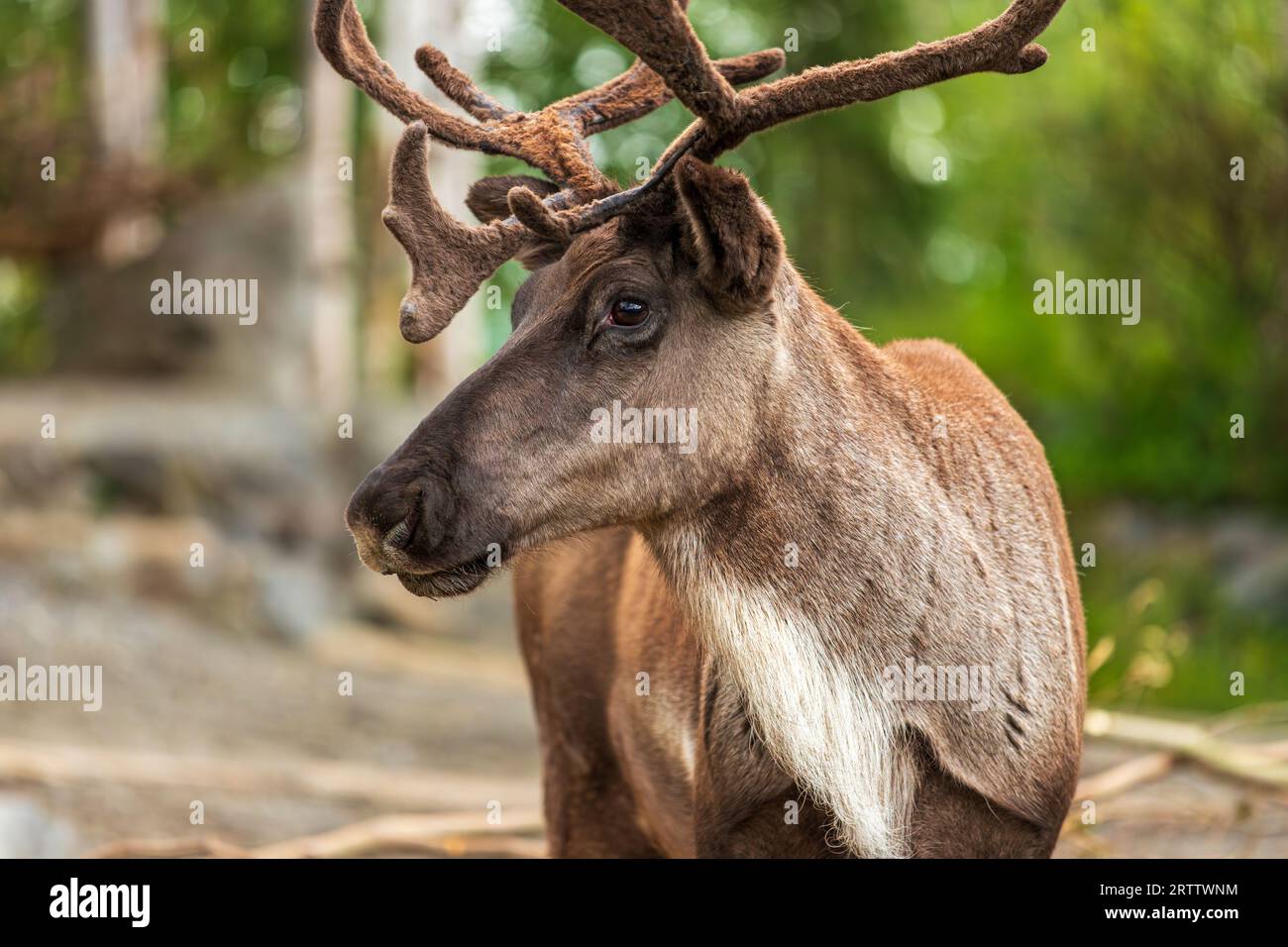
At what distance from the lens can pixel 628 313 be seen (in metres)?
3.77

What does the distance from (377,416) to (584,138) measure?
9933 mm

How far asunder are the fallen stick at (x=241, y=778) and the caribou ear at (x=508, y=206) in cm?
430

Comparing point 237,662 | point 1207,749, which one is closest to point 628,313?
point 1207,749

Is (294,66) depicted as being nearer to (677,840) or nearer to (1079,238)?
(1079,238)

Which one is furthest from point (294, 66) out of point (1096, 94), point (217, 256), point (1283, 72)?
point (1283, 72)

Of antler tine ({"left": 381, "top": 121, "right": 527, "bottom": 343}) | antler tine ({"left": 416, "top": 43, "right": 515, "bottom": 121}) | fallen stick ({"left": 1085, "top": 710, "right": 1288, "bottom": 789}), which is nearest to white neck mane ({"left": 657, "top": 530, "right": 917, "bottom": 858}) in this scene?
antler tine ({"left": 381, "top": 121, "right": 527, "bottom": 343})

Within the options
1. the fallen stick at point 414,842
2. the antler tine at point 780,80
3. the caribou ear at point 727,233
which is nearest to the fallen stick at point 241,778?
the fallen stick at point 414,842

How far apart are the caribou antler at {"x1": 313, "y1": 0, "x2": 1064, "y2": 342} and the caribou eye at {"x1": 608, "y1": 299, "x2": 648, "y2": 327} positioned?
221 millimetres

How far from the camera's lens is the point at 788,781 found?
12.5ft

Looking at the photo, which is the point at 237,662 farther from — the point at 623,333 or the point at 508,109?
the point at 623,333

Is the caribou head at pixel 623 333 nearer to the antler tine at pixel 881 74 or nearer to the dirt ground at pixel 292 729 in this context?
the antler tine at pixel 881 74

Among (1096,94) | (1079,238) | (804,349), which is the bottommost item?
(804,349)

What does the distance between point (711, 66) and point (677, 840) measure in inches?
94.9

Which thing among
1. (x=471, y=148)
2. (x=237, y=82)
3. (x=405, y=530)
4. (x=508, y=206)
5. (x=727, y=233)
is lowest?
(x=405, y=530)
